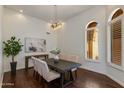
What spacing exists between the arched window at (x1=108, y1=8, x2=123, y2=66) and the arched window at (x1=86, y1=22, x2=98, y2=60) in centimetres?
89

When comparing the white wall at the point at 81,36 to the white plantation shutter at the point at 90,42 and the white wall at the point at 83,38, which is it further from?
the white plantation shutter at the point at 90,42

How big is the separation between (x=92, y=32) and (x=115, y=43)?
1.44m

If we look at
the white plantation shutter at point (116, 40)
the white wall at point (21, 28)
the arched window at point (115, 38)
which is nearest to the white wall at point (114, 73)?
the arched window at point (115, 38)

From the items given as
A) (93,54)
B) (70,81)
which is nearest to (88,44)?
(93,54)

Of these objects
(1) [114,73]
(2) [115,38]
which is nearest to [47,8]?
(2) [115,38]

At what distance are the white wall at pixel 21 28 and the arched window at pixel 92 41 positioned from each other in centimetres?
262

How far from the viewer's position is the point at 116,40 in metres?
3.56

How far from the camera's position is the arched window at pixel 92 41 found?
4.73 meters

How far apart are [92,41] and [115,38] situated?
1.37 meters

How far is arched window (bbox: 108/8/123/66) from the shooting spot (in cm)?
333

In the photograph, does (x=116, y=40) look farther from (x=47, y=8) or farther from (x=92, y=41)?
(x=47, y=8)
